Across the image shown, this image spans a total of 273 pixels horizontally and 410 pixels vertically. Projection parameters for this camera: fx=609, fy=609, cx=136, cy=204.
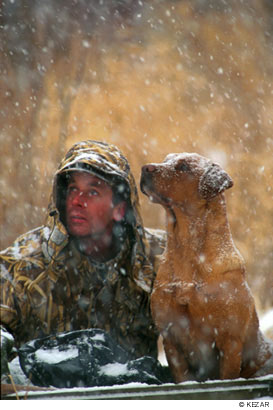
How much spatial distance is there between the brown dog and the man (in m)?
0.35

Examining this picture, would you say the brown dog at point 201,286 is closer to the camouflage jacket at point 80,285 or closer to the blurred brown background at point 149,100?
the camouflage jacket at point 80,285

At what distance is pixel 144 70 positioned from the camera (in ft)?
13.2

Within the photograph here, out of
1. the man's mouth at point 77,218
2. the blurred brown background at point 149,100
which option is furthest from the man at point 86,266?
the blurred brown background at point 149,100

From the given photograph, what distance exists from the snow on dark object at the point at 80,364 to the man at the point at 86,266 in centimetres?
23

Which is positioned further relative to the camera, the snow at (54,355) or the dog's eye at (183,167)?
the dog's eye at (183,167)

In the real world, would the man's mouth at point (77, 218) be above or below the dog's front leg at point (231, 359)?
below

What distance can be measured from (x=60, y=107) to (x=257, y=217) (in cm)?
147

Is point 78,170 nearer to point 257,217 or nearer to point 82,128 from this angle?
point 82,128

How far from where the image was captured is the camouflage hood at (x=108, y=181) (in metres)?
2.71

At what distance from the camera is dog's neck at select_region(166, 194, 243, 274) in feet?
7.65

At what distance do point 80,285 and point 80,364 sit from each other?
0.48 m

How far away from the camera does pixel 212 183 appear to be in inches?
93.1

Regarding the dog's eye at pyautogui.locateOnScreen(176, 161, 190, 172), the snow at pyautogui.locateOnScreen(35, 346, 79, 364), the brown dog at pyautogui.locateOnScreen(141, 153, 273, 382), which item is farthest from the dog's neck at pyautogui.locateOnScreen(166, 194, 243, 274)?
the snow at pyautogui.locateOnScreen(35, 346, 79, 364)
